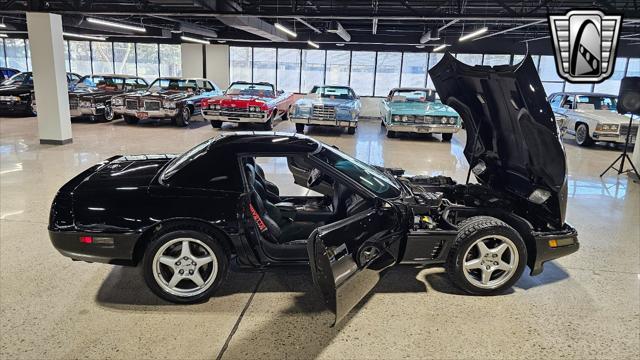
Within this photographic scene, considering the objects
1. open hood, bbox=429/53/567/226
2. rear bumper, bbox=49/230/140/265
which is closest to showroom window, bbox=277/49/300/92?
open hood, bbox=429/53/567/226

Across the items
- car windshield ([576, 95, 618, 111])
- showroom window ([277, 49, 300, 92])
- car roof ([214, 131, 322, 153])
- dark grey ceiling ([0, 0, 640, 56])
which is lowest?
car roof ([214, 131, 322, 153])

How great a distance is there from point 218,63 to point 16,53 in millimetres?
14826

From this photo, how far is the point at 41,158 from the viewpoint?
8.28 m

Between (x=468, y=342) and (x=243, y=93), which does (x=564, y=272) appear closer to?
(x=468, y=342)

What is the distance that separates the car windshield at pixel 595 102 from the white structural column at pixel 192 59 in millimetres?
17621

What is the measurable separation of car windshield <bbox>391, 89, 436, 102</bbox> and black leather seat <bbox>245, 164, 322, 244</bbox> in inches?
404

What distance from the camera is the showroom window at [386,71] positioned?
2155cm

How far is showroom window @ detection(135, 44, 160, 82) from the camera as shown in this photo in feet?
80.8

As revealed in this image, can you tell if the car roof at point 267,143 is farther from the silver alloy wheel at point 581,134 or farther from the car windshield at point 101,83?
the car windshield at point 101,83

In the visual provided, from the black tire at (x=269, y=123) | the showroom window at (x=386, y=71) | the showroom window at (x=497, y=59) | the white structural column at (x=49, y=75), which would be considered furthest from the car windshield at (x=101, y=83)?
the showroom window at (x=497, y=59)

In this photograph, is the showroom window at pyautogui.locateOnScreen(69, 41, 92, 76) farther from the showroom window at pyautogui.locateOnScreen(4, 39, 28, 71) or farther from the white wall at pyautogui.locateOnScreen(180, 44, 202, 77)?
the white wall at pyautogui.locateOnScreen(180, 44, 202, 77)

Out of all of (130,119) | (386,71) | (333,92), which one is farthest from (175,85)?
(386,71)

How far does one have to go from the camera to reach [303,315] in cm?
308

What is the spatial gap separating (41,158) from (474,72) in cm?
821
